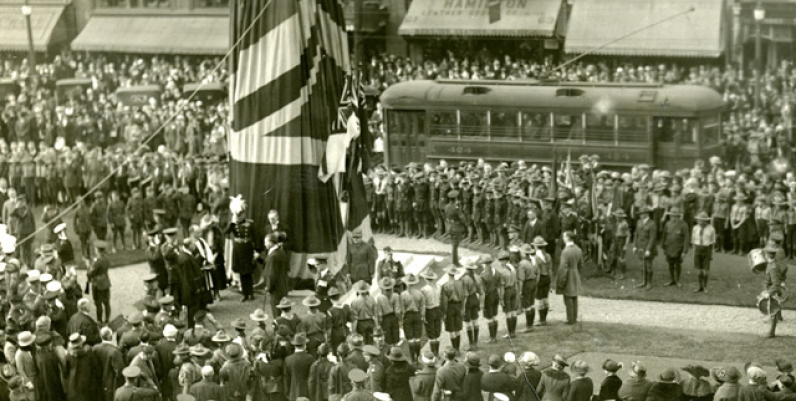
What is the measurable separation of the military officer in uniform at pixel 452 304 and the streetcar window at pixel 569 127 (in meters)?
12.1

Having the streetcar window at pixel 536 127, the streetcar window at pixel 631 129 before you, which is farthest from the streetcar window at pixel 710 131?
the streetcar window at pixel 536 127

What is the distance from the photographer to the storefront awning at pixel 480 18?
3441 centimetres

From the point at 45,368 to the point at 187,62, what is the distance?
26.6 metres

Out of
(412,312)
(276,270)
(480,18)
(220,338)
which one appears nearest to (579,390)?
(412,312)

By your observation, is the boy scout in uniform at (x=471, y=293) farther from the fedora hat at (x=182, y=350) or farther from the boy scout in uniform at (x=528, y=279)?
the fedora hat at (x=182, y=350)

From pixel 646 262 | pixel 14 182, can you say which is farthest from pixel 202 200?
pixel 646 262

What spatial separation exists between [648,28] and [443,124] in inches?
316

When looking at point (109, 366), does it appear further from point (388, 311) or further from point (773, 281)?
point (773, 281)

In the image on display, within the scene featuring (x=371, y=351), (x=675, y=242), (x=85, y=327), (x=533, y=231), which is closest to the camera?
(x=371, y=351)

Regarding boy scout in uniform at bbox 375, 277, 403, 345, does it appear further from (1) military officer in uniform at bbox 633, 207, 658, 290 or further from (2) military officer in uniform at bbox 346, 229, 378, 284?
(1) military officer in uniform at bbox 633, 207, 658, 290

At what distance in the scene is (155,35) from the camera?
39.7m

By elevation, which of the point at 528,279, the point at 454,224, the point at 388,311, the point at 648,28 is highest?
the point at 648,28

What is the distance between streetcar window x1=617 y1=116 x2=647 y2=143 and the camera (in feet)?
90.7

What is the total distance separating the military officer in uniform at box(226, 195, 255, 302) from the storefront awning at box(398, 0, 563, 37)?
642 inches
